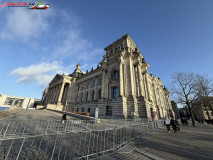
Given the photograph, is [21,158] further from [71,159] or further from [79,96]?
[79,96]

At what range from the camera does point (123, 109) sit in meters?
18.2

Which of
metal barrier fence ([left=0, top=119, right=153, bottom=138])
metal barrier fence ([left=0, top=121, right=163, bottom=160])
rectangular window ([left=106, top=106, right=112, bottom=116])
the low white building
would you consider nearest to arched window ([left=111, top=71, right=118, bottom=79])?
rectangular window ([left=106, top=106, right=112, bottom=116])

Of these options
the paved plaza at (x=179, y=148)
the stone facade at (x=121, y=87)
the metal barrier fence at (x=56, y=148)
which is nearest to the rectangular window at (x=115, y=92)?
the stone facade at (x=121, y=87)

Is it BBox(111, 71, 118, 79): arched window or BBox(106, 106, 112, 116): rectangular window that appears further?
BBox(111, 71, 118, 79): arched window

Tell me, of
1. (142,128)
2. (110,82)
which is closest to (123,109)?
(110,82)

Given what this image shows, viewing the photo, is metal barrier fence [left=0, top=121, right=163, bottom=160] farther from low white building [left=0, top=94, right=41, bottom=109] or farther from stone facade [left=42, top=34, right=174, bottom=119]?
low white building [left=0, top=94, right=41, bottom=109]

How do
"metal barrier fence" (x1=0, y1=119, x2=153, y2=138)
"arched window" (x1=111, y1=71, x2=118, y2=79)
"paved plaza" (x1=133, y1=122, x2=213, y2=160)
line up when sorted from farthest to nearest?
"arched window" (x1=111, y1=71, x2=118, y2=79)
"metal barrier fence" (x1=0, y1=119, x2=153, y2=138)
"paved plaza" (x1=133, y1=122, x2=213, y2=160)

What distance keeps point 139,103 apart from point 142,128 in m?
11.5

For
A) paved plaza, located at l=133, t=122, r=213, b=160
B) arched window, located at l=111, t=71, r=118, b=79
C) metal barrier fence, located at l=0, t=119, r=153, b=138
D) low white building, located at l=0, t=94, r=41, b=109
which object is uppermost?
arched window, located at l=111, t=71, r=118, b=79

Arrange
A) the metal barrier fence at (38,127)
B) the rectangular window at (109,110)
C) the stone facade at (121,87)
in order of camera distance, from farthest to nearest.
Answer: the rectangular window at (109,110) < the stone facade at (121,87) < the metal barrier fence at (38,127)

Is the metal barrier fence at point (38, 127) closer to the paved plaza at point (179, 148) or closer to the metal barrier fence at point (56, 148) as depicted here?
the metal barrier fence at point (56, 148)

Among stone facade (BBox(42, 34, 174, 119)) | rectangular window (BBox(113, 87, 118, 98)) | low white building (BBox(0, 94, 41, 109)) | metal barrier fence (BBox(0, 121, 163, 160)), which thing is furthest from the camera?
low white building (BBox(0, 94, 41, 109))

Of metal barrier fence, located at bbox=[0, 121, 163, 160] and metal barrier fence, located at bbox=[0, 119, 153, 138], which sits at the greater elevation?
metal barrier fence, located at bbox=[0, 119, 153, 138]

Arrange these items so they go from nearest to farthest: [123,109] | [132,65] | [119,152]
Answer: [119,152] < [123,109] < [132,65]
